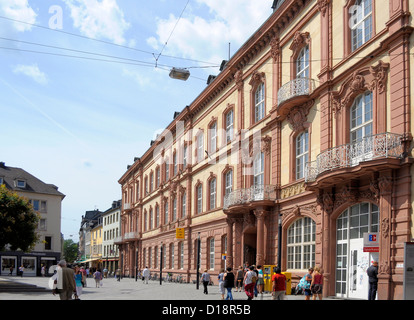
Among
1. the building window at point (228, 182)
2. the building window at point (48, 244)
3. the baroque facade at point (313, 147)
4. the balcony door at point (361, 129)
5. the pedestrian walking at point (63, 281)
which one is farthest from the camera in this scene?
the building window at point (48, 244)

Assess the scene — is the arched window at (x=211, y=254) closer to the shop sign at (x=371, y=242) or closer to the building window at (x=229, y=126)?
the building window at (x=229, y=126)

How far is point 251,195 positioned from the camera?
1227 inches

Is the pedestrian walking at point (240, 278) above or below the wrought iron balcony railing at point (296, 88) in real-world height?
below

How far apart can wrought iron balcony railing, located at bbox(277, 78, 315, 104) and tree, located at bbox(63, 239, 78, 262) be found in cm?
14855

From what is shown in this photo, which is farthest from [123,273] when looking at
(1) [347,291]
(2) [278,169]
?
(1) [347,291]

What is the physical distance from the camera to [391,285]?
752 inches

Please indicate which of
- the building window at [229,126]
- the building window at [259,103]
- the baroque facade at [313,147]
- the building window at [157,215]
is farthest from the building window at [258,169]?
the building window at [157,215]

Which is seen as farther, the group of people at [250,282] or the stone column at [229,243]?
the stone column at [229,243]

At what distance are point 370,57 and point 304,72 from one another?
6421mm

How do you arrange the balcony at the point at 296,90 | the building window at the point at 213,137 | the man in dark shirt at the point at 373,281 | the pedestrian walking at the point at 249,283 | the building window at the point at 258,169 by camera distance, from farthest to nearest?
the building window at the point at 213,137 → the building window at the point at 258,169 → the balcony at the point at 296,90 → the pedestrian walking at the point at 249,283 → the man in dark shirt at the point at 373,281

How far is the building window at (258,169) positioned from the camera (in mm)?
32062

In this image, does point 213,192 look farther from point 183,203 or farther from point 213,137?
point 183,203

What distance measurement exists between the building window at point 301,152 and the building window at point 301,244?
7.85 feet

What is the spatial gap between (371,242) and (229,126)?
19.3 meters
